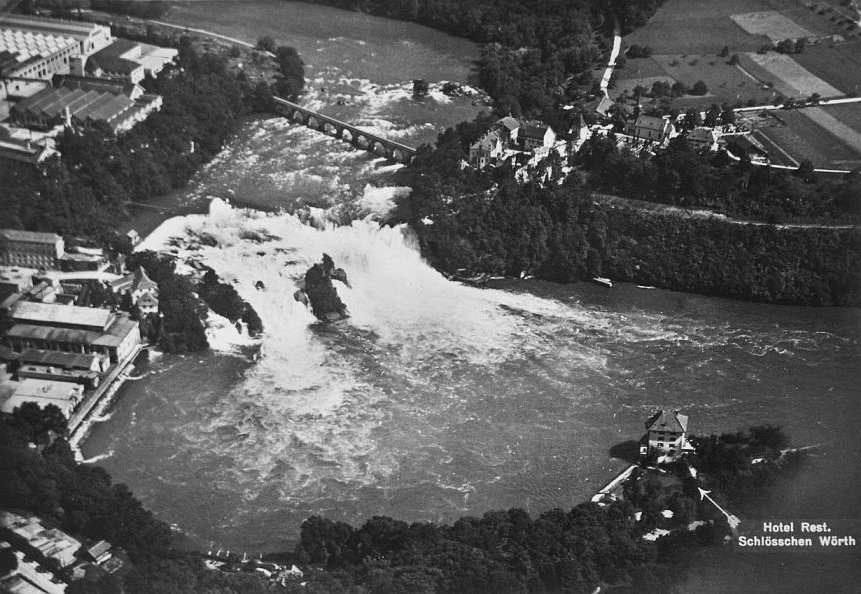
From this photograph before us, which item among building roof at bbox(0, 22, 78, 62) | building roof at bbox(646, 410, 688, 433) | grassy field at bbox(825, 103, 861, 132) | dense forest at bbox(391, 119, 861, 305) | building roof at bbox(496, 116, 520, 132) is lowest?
building roof at bbox(646, 410, 688, 433)

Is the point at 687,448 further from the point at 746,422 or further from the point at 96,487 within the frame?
the point at 96,487

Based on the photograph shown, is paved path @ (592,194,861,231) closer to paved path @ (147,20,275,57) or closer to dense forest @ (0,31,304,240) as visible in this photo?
dense forest @ (0,31,304,240)

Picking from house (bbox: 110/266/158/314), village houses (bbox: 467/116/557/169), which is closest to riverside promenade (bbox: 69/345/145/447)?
house (bbox: 110/266/158/314)

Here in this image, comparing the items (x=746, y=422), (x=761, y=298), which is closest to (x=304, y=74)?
(x=761, y=298)

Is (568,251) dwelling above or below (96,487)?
above

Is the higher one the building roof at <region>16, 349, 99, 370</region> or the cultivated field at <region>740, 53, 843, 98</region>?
the cultivated field at <region>740, 53, 843, 98</region>

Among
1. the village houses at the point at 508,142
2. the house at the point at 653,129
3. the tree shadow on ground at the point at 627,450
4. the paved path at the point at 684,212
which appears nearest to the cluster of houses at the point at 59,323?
the village houses at the point at 508,142
